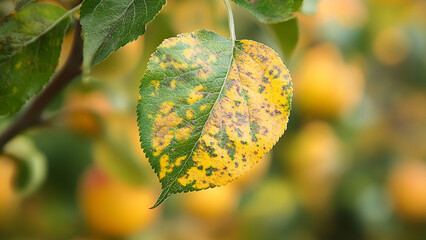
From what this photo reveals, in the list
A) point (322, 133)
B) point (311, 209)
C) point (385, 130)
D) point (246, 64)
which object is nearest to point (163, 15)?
point (246, 64)

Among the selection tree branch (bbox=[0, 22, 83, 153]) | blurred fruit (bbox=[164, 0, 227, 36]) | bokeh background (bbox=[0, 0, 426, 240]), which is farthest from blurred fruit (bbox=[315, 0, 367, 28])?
tree branch (bbox=[0, 22, 83, 153])

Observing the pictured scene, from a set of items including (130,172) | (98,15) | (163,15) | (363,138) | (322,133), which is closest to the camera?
(98,15)

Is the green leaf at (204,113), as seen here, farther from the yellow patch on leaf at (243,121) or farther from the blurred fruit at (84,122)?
the blurred fruit at (84,122)

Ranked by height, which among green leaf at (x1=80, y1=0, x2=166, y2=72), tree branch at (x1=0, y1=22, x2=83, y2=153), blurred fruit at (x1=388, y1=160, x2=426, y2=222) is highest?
green leaf at (x1=80, y1=0, x2=166, y2=72)

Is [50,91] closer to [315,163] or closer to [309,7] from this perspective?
[309,7]

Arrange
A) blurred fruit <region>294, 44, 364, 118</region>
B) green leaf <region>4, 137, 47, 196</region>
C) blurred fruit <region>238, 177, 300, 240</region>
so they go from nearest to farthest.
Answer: green leaf <region>4, 137, 47, 196</region>
blurred fruit <region>294, 44, 364, 118</region>
blurred fruit <region>238, 177, 300, 240</region>

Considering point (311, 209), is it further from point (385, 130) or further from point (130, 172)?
point (130, 172)

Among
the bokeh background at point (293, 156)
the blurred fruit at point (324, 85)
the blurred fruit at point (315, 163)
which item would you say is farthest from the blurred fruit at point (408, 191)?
the blurred fruit at point (324, 85)

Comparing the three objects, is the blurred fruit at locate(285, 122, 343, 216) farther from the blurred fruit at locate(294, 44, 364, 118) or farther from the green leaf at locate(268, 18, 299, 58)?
the green leaf at locate(268, 18, 299, 58)
